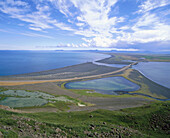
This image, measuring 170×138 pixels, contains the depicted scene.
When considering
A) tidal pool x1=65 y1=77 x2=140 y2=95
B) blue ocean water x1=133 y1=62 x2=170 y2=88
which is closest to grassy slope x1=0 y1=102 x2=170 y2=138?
tidal pool x1=65 y1=77 x2=140 y2=95

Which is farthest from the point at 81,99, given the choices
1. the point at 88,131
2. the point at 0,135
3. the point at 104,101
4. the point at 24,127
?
the point at 0,135

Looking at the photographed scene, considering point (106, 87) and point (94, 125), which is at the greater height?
point (94, 125)

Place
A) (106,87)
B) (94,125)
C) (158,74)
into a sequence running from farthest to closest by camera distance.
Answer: (158,74), (106,87), (94,125)

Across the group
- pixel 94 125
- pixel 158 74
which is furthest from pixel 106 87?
pixel 158 74

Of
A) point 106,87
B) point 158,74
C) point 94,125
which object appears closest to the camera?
point 94,125

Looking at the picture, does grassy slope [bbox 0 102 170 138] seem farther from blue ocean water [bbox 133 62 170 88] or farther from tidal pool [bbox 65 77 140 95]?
blue ocean water [bbox 133 62 170 88]

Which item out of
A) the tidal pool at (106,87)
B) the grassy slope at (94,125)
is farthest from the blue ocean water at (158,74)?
the grassy slope at (94,125)

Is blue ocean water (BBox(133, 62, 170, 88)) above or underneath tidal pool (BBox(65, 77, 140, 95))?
above

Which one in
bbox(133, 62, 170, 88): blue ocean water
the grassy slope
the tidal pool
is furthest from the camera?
bbox(133, 62, 170, 88): blue ocean water

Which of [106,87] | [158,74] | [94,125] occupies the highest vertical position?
[94,125]

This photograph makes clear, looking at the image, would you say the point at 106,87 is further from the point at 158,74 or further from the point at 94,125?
the point at 158,74

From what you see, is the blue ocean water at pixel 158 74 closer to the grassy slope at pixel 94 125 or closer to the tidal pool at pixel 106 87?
the tidal pool at pixel 106 87

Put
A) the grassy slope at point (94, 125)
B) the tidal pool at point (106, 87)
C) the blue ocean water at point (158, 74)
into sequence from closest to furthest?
the grassy slope at point (94, 125)
the tidal pool at point (106, 87)
the blue ocean water at point (158, 74)
